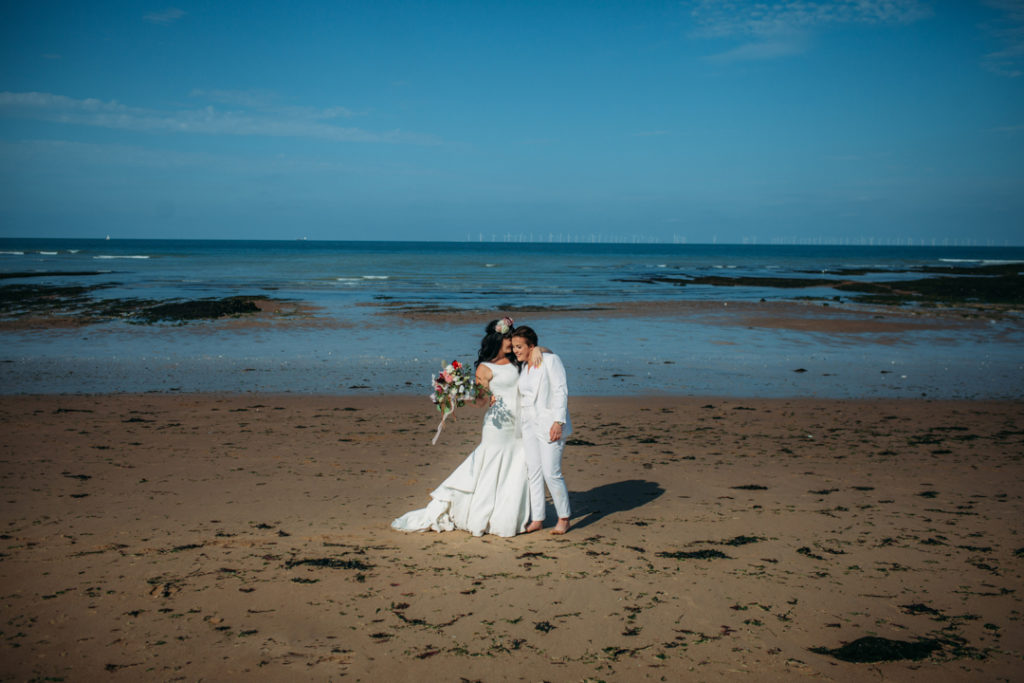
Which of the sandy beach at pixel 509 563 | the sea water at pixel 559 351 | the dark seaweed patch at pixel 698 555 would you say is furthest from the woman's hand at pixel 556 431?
the sea water at pixel 559 351

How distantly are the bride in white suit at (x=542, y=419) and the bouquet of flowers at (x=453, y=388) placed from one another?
0.42 m

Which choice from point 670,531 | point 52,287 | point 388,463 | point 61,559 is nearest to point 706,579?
point 670,531

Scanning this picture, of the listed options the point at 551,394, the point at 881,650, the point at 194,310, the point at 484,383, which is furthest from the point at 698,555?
the point at 194,310

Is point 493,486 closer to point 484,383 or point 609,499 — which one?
point 484,383

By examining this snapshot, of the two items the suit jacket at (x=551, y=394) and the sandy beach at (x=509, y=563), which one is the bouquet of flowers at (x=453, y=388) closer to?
the suit jacket at (x=551, y=394)

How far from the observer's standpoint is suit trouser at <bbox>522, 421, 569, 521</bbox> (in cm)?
578

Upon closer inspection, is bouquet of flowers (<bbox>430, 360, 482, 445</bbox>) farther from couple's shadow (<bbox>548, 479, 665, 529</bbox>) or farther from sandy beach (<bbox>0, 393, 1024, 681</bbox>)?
couple's shadow (<bbox>548, 479, 665, 529</bbox>)

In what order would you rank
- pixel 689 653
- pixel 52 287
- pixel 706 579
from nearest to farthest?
pixel 689 653
pixel 706 579
pixel 52 287

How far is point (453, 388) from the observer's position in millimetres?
5766

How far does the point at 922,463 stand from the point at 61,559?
859cm

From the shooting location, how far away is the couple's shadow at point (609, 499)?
647 centimetres

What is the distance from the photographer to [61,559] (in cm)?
525

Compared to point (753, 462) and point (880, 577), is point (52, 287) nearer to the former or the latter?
point (753, 462)

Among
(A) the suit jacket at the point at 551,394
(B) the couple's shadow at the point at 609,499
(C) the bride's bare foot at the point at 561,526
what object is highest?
(A) the suit jacket at the point at 551,394
